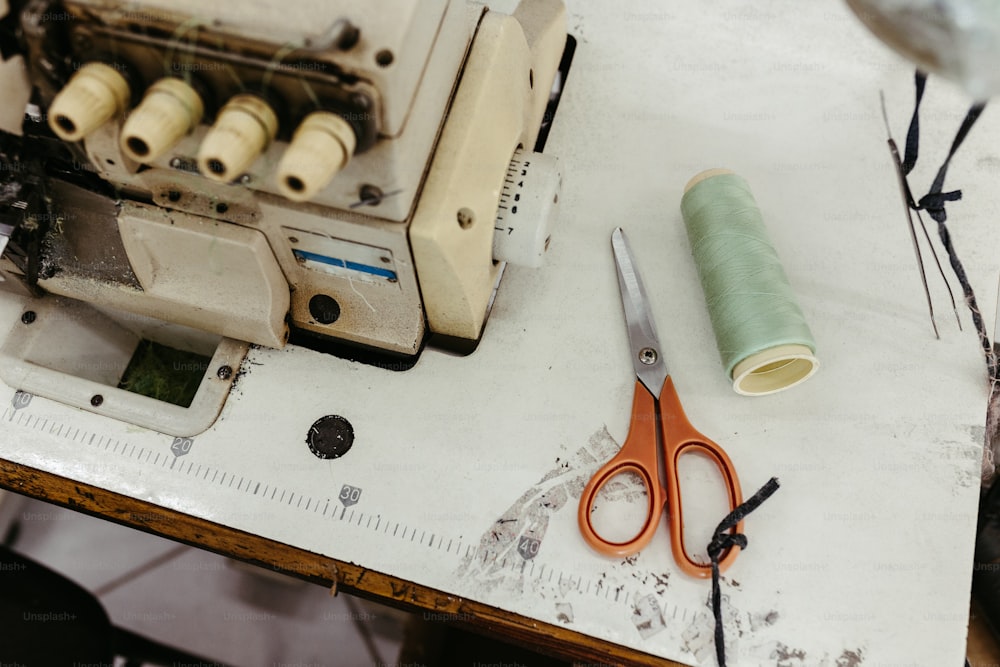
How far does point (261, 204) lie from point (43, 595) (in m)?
0.94

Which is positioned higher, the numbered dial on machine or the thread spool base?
the numbered dial on machine

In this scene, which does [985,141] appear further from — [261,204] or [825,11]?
[261,204]

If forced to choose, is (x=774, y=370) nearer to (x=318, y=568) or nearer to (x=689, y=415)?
(x=689, y=415)

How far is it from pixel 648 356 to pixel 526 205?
11.5 inches

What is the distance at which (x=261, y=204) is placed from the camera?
0.94 meters

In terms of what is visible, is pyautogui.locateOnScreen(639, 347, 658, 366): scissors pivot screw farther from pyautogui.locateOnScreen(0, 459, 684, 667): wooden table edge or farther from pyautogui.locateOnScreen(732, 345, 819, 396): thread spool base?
pyautogui.locateOnScreen(0, 459, 684, 667): wooden table edge

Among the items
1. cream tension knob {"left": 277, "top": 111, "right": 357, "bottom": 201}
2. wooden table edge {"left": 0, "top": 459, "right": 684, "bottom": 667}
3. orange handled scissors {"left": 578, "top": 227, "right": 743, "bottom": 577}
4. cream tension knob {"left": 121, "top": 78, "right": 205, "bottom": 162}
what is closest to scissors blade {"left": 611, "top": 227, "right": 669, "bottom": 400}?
orange handled scissors {"left": 578, "top": 227, "right": 743, "bottom": 577}

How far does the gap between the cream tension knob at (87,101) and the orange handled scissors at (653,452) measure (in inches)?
28.6

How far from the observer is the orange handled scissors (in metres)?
1.01

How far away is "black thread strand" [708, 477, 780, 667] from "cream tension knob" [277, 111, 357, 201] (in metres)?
0.66

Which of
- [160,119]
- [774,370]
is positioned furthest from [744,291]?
[160,119]

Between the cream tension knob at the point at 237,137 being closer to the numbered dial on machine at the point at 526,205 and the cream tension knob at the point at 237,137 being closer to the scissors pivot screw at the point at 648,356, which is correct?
the numbered dial on machine at the point at 526,205

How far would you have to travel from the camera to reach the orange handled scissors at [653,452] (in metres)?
1.01

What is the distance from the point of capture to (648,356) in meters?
1.13
